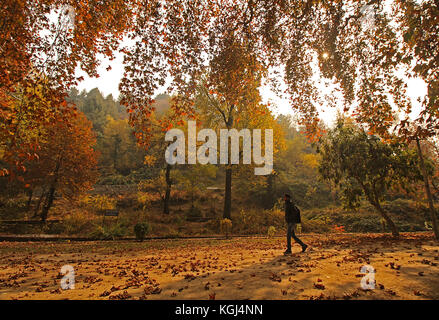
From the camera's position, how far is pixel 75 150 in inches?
805

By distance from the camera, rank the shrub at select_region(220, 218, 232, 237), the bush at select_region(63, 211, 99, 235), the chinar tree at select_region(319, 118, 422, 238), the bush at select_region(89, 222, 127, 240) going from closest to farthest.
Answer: the chinar tree at select_region(319, 118, 422, 238) → the bush at select_region(89, 222, 127, 240) → the shrub at select_region(220, 218, 232, 237) → the bush at select_region(63, 211, 99, 235)

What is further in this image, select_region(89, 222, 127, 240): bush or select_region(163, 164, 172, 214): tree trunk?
select_region(163, 164, 172, 214): tree trunk

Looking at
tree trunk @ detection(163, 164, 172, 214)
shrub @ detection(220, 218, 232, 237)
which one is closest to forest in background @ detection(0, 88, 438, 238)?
tree trunk @ detection(163, 164, 172, 214)

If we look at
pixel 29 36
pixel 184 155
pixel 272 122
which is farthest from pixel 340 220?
pixel 29 36

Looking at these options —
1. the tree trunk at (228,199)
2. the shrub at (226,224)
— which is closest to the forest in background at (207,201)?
the tree trunk at (228,199)

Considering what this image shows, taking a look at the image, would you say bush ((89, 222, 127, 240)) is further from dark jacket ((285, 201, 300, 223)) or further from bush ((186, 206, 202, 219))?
dark jacket ((285, 201, 300, 223))

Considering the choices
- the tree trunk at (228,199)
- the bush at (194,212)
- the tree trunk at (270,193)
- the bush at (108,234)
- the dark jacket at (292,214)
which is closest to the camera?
the dark jacket at (292,214)

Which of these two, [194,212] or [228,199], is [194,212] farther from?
[228,199]

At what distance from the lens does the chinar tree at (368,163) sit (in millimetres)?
11273

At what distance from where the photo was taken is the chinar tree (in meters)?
11.3

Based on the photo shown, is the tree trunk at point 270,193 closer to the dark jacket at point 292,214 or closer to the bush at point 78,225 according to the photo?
the bush at point 78,225

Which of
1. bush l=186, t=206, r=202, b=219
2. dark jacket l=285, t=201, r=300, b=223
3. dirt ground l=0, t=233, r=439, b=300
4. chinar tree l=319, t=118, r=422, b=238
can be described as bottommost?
bush l=186, t=206, r=202, b=219
